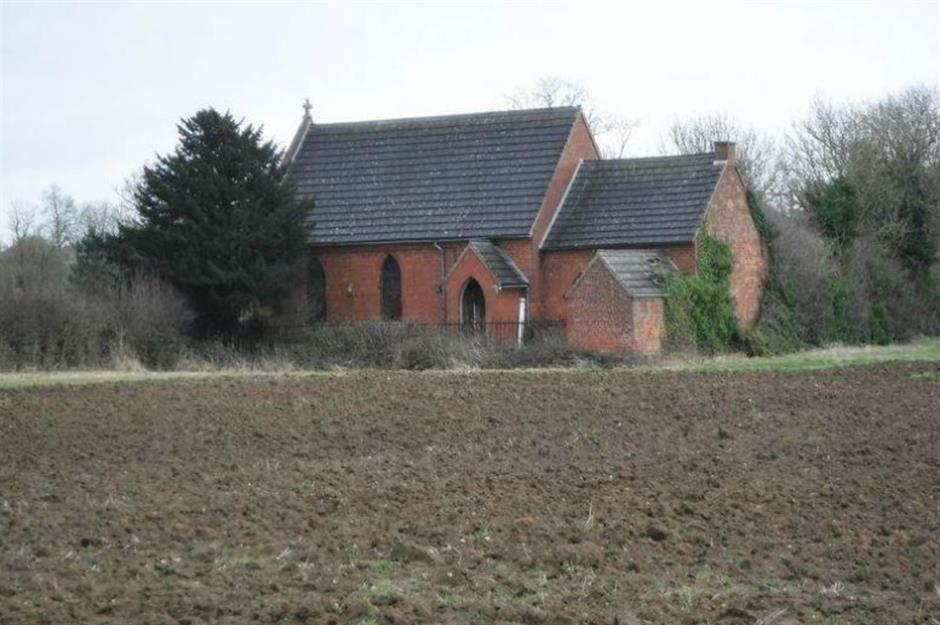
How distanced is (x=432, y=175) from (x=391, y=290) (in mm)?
3934

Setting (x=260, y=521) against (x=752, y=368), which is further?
(x=752, y=368)

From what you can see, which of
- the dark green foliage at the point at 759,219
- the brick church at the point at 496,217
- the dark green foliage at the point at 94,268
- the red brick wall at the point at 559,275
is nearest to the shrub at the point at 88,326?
the dark green foliage at the point at 94,268

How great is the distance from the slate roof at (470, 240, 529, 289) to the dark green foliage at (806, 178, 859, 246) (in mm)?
15387

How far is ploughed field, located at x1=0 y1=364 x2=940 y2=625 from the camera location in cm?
1255

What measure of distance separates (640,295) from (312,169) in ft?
48.5

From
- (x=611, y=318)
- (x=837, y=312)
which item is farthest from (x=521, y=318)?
(x=837, y=312)

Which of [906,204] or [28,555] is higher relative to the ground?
[906,204]

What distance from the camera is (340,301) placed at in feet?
161

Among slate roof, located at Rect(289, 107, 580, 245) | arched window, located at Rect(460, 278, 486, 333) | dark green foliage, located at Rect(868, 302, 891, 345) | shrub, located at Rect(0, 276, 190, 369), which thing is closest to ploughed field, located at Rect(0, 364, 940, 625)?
shrub, located at Rect(0, 276, 190, 369)

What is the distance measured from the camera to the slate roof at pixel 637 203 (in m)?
45.0

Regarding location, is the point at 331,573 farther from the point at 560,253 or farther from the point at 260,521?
the point at 560,253

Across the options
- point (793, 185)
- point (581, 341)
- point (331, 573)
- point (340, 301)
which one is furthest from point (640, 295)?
point (793, 185)

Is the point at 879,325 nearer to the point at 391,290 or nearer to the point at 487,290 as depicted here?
the point at 487,290

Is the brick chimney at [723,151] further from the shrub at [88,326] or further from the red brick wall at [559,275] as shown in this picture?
the shrub at [88,326]
